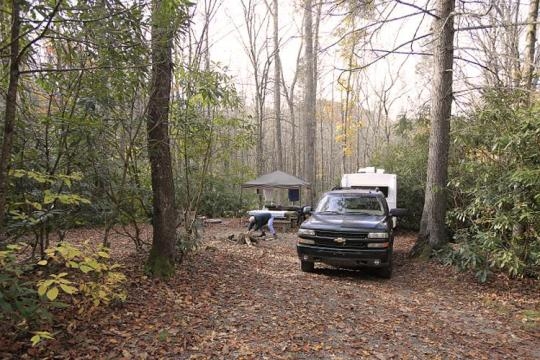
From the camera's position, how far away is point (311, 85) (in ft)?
66.7

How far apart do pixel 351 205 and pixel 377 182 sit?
15.4 ft

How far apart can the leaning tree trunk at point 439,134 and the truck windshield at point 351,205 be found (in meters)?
1.33

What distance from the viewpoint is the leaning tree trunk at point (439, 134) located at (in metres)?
8.26

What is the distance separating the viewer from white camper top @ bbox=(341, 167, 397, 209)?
12.6 metres

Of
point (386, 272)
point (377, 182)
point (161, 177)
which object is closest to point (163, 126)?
point (161, 177)

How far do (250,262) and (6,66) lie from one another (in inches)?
230

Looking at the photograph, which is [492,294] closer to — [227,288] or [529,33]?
[227,288]

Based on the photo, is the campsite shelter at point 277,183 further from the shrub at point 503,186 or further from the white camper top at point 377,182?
the shrub at point 503,186

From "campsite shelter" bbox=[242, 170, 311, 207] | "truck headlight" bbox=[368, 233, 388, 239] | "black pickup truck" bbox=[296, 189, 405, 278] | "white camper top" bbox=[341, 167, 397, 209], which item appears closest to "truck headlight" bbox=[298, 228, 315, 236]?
"black pickup truck" bbox=[296, 189, 405, 278]

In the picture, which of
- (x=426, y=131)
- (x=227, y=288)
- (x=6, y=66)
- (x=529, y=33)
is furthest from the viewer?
(x=426, y=131)

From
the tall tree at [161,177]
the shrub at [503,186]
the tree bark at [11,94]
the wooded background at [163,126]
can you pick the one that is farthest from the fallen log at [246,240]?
the tree bark at [11,94]

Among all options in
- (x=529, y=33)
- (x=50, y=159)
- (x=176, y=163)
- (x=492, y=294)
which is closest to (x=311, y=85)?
(x=529, y=33)

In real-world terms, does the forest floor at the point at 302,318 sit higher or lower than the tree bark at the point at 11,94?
lower

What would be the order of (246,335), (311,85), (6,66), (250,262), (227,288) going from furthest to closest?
(311,85)
(250,262)
(227,288)
(246,335)
(6,66)
